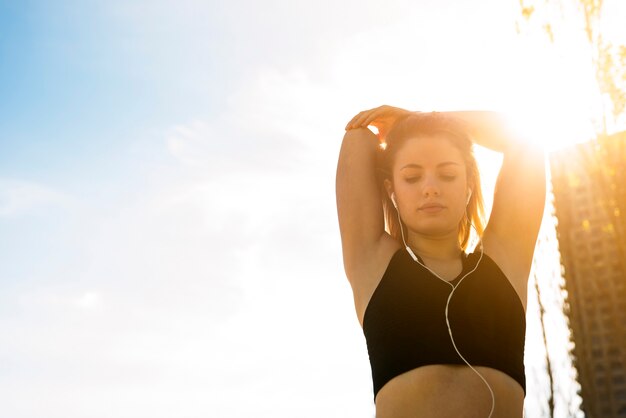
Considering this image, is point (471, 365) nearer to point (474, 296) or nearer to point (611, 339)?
point (474, 296)

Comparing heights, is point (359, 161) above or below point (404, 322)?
above

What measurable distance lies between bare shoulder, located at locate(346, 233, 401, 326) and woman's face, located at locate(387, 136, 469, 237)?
12 centimetres

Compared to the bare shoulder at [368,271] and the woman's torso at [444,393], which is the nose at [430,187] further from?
the woman's torso at [444,393]

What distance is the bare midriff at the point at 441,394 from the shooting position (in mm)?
2264

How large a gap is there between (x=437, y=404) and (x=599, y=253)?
33.1 metres

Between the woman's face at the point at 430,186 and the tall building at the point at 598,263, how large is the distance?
9.07 metres

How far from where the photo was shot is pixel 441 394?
7.44 ft

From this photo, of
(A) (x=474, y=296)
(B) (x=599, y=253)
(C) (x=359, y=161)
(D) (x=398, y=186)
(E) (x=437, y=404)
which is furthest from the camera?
(B) (x=599, y=253)

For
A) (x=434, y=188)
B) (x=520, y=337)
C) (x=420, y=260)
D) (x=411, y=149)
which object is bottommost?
(x=520, y=337)

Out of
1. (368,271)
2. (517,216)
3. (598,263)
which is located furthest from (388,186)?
(598,263)

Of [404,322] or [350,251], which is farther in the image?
[350,251]

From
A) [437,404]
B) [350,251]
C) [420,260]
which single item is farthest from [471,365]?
[350,251]

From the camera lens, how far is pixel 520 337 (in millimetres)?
2527

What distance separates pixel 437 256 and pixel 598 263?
32423 millimetres
